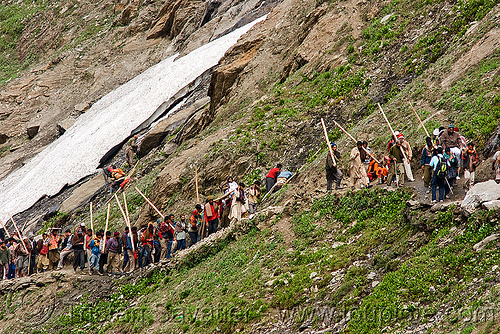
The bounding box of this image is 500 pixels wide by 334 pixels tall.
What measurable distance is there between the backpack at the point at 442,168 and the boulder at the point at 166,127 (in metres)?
21.2

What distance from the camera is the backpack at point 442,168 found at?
1395cm

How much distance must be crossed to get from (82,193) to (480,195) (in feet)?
82.1

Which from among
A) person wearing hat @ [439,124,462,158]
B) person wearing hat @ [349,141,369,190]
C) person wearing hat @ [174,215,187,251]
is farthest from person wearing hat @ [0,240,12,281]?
person wearing hat @ [439,124,462,158]

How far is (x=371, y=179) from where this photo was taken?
17.1 metres

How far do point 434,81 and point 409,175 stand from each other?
5.92 m

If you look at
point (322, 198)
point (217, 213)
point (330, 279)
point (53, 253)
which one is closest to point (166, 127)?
point (53, 253)

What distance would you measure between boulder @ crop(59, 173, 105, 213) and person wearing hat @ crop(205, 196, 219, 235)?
45.7 feet

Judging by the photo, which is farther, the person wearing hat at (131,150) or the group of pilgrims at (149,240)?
the person wearing hat at (131,150)

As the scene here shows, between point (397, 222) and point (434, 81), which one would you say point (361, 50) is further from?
point (397, 222)

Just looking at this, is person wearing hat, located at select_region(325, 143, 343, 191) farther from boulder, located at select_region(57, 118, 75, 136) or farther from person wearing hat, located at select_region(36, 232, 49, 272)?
boulder, located at select_region(57, 118, 75, 136)

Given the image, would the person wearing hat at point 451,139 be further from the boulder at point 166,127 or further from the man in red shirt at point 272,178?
the boulder at point 166,127

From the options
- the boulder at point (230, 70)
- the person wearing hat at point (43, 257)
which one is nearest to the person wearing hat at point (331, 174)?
the person wearing hat at point (43, 257)

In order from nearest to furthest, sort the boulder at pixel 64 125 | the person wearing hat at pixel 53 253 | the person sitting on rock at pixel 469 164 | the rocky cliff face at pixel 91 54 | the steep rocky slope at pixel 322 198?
1. the steep rocky slope at pixel 322 198
2. the person sitting on rock at pixel 469 164
3. the person wearing hat at pixel 53 253
4. the boulder at pixel 64 125
5. the rocky cliff face at pixel 91 54

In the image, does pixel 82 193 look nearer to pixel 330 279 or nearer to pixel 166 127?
pixel 166 127
